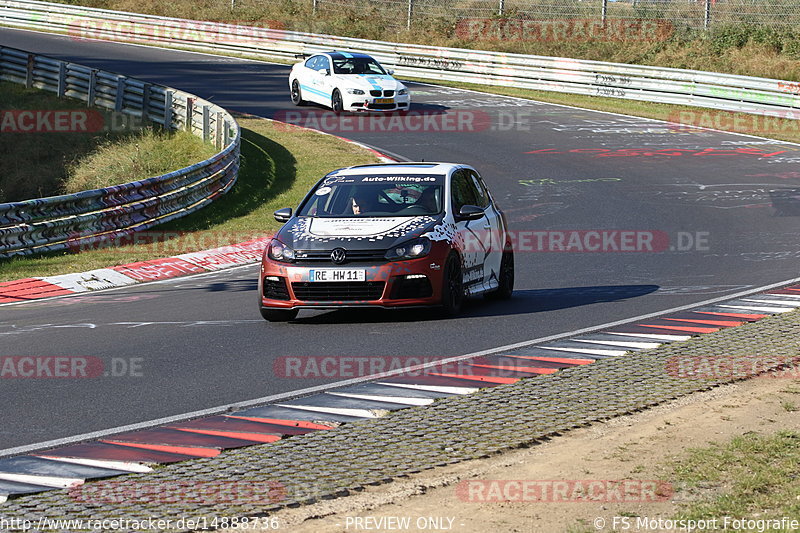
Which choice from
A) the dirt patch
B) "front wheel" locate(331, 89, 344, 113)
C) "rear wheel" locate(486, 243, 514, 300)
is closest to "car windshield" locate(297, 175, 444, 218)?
"rear wheel" locate(486, 243, 514, 300)

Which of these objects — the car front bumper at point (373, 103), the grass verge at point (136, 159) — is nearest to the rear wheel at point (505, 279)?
the grass verge at point (136, 159)

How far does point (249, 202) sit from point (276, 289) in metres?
10.6

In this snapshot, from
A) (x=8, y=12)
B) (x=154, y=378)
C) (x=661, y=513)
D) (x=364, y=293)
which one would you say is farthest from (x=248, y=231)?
(x=8, y=12)

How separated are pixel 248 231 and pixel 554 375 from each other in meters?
10.9

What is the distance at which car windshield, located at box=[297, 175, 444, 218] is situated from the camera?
12.5m

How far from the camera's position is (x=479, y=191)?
13680 mm

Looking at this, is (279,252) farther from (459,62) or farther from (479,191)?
(459,62)

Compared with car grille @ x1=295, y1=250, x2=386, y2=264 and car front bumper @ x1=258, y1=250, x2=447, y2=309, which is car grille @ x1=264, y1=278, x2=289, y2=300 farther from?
car grille @ x1=295, y1=250, x2=386, y2=264

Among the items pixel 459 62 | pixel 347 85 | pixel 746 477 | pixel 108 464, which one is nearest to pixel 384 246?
pixel 108 464

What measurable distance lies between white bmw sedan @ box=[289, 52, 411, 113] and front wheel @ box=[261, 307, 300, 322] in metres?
20.7

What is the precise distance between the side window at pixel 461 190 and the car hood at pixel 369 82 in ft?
62.4

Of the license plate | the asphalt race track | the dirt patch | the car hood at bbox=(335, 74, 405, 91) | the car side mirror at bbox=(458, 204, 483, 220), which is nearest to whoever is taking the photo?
the dirt patch

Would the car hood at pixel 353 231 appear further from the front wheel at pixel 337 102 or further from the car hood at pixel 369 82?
the front wheel at pixel 337 102

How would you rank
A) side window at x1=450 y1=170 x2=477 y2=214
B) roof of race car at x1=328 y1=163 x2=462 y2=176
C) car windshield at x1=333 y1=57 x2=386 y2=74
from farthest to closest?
car windshield at x1=333 y1=57 x2=386 y2=74, roof of race car at x1=328 y1=163 x2=462 y2=176, side window at x1=450 y1=170 x2=477 y2=214
